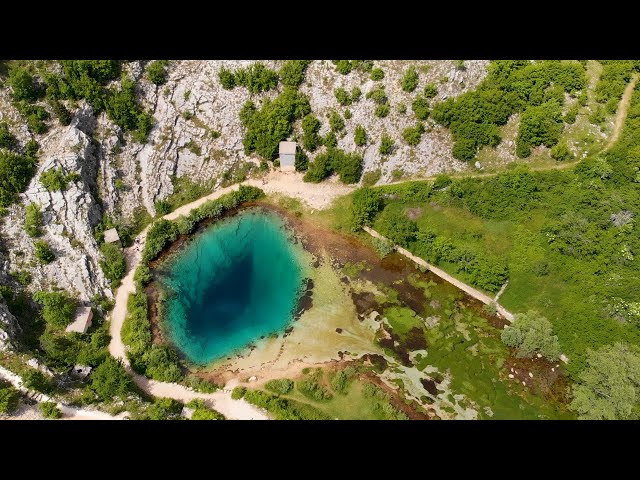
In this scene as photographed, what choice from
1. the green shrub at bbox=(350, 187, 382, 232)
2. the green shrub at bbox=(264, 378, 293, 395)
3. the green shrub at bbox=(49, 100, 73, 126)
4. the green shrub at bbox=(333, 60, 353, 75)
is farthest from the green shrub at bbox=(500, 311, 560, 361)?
the green shrub at bbox=(49, 100, 73, 126)

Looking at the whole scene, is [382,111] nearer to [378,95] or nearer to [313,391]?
[378,95]

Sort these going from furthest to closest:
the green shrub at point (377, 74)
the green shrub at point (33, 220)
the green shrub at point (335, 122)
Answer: the green shrub at point (335, 122) < the green shrub at point (377, 74) < the green shrub at point (33, 220)

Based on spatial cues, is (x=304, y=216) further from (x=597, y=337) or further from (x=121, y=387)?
(x=597, y=337)

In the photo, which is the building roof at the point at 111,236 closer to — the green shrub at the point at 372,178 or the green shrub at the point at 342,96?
the green shrub at the point at 372,178

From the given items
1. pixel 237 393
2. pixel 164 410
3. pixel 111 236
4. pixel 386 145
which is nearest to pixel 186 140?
pixel 111 236

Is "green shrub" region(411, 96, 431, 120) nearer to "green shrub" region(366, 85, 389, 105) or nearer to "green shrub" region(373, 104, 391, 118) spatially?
"green shrub" region(373, 104, 391, 118)

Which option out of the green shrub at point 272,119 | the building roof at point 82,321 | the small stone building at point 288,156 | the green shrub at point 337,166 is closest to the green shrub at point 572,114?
the green shrub at point 337,166

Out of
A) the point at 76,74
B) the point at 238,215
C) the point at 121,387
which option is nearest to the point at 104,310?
the point at 121,387
